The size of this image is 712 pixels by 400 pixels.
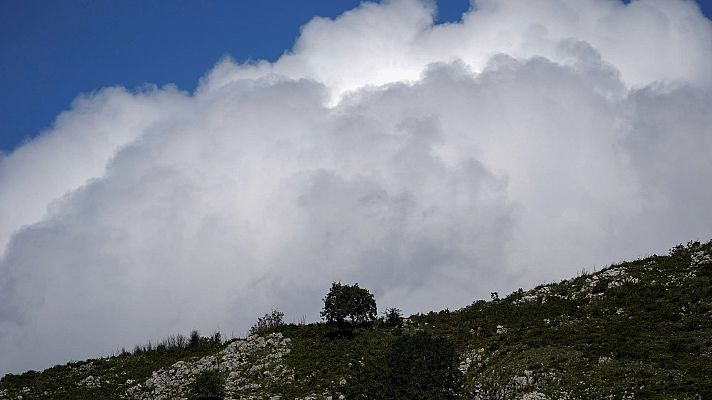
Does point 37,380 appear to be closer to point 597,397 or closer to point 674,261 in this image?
point 597,397

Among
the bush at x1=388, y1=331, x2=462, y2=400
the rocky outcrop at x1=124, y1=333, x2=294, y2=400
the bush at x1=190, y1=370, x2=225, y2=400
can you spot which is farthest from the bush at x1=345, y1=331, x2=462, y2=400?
the bush at x1=190, y1=370, x2=225, y2=400

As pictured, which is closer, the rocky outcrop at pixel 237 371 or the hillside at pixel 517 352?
the hillside at pixel 517 352

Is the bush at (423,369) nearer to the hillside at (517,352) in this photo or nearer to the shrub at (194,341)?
the hillside at (517,352)

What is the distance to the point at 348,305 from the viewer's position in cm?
7644

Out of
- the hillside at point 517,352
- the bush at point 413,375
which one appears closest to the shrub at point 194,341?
the hillside at point 517,352

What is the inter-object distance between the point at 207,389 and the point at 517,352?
92.1 ft

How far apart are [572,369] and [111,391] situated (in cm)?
4418

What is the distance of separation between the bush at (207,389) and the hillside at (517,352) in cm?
146

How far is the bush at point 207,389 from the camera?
63406mm

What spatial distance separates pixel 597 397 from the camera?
50.5 metres

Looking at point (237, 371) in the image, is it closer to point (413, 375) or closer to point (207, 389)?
point (207, 389)

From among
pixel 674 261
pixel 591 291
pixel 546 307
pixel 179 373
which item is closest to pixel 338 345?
pixel 179 373

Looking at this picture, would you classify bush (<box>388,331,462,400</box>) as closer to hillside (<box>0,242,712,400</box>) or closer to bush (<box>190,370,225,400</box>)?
hillside (<box>0,242,712,400</box>)

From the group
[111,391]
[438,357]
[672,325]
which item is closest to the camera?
[438,357]
